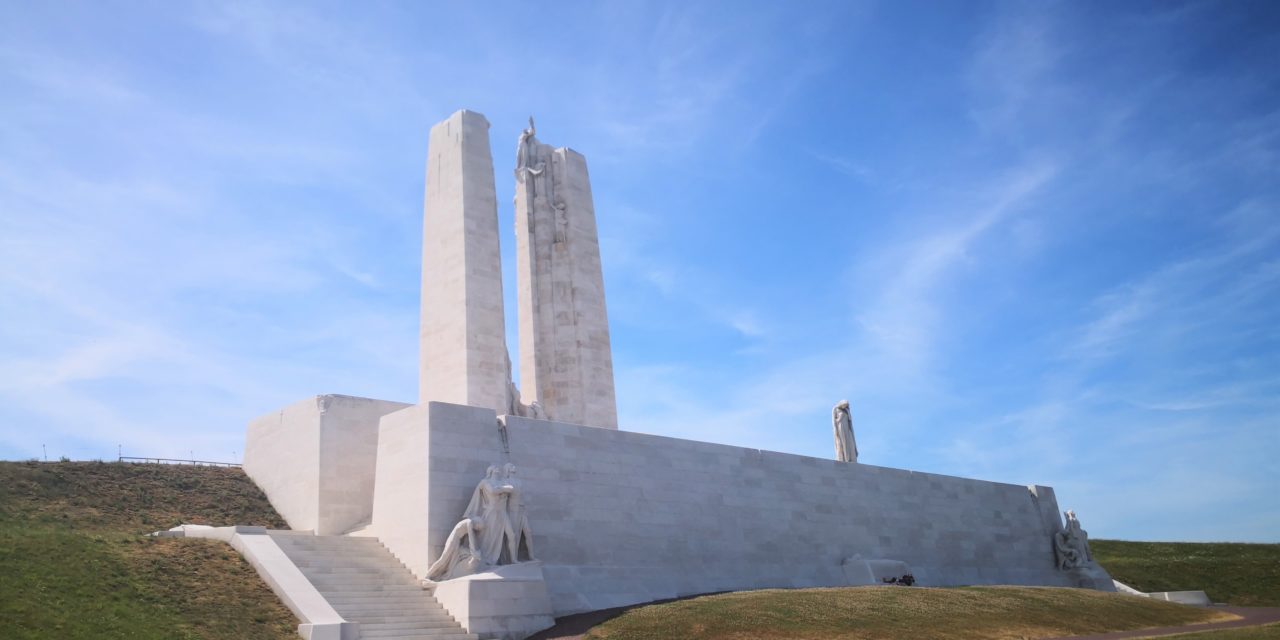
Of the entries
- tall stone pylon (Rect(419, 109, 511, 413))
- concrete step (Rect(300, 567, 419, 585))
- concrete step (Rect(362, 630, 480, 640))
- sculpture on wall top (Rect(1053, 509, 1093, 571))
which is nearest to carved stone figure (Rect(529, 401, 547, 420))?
tall stone pylon (Rect(419, 109, 511, 413))

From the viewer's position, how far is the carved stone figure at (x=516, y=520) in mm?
20312

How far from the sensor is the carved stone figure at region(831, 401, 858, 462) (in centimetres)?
3259

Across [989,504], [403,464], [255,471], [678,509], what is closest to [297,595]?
[403,464]

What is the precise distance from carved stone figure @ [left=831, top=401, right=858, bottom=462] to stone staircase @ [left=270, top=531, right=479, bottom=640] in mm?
16412

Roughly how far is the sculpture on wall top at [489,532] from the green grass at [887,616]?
2.70 meters

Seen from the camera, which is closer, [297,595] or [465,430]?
[297,595]

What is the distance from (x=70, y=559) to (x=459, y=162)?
14866mm

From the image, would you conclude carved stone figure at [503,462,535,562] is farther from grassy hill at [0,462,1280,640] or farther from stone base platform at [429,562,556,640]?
grassy hill at [0,462,1280,640]

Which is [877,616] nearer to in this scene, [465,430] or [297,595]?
[465,430]

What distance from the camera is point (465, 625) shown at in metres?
18.5

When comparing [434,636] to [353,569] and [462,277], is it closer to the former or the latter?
[353,569]

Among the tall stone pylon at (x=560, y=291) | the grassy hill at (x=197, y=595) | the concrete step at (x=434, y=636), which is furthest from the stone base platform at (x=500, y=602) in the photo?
the tall stone pylon at (x=560, y=291)

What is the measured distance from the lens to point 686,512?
2527 cm

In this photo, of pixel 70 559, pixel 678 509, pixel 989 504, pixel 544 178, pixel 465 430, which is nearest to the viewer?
pixel 70 559
